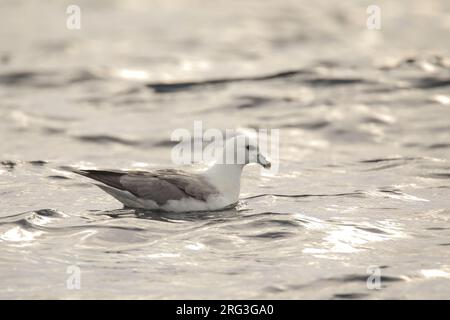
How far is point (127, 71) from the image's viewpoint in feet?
76.9

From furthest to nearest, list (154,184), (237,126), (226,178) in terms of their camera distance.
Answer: (237,126), (226,178), (154,184)

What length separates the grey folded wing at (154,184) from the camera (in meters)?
14.1

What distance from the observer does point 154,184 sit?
46.5ft

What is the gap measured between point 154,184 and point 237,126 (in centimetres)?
587

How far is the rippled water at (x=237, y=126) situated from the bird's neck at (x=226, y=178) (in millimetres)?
247

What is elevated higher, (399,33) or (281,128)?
(399,33)

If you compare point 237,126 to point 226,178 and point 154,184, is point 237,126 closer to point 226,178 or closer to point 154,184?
point 226,178

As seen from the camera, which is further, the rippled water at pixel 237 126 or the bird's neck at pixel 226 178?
the bird's neck at pixel 226 178

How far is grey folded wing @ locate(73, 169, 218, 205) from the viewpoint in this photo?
1411 centimetres

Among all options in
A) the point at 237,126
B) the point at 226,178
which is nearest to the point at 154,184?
the point at 226,178

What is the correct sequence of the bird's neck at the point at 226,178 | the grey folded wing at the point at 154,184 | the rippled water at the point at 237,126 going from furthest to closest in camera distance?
1. the bird's neck at the point at 226,178
2. the grey folded wing at the point at 154,184
3. the rippled water at the point at 237,126
